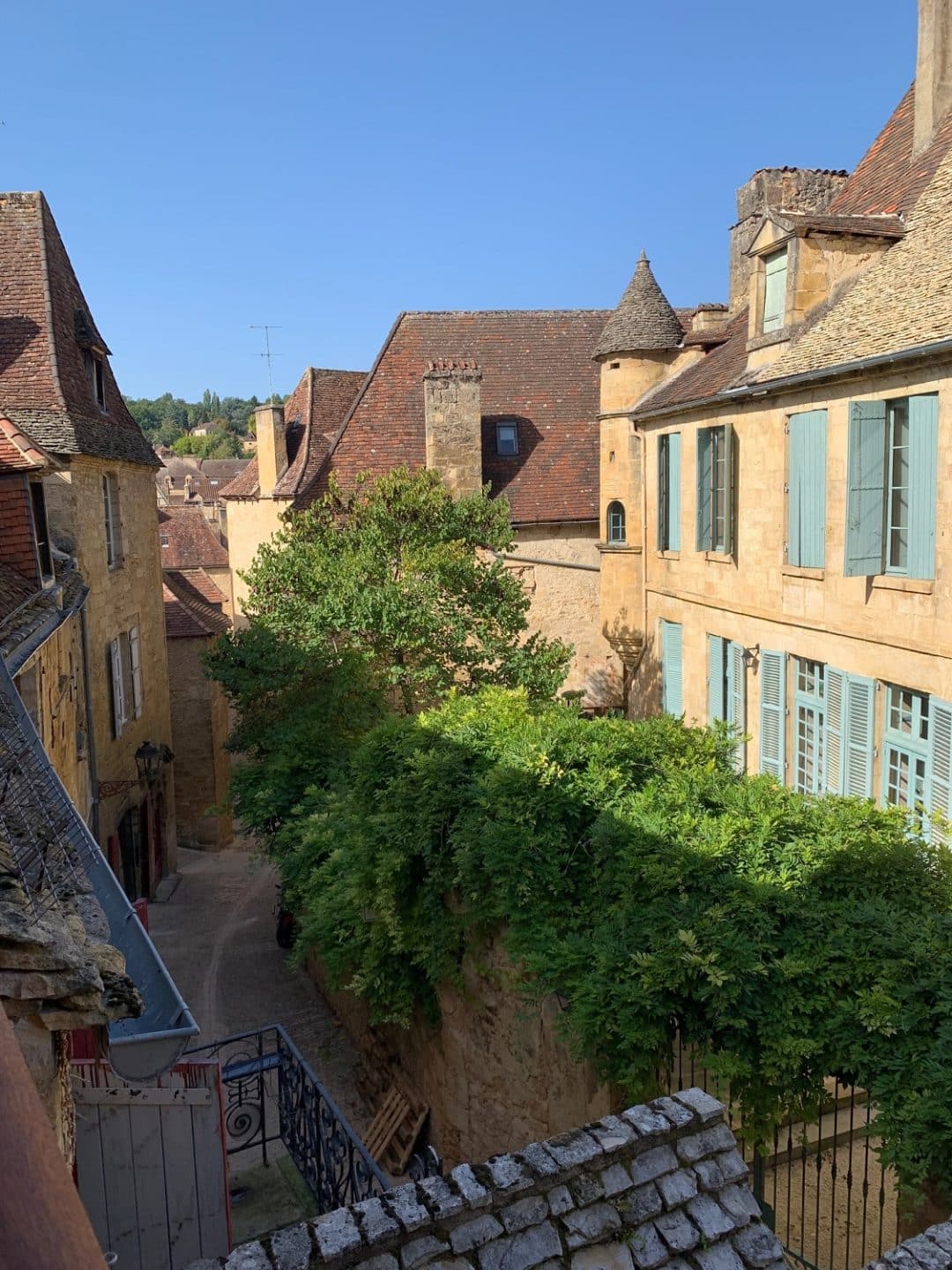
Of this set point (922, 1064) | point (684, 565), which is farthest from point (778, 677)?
point (922, 1064)

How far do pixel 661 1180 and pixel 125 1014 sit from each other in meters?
1.76

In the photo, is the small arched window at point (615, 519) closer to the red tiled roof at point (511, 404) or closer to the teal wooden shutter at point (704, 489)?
the red tiled roof at point (511, 404)

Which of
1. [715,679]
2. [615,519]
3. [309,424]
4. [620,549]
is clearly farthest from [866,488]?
[309,424]

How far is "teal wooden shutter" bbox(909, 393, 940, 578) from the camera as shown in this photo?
349 inches

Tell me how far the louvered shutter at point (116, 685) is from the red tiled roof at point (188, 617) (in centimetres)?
534

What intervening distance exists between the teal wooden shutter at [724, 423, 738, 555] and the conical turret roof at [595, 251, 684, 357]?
169 inches

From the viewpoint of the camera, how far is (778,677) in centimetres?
1180

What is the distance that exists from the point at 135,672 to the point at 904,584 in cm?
1152

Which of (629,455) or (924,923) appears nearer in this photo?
(924,923)

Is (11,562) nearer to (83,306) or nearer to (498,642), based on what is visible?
(498,642)

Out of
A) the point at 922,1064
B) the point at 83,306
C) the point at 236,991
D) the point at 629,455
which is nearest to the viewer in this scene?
the point at 922,1064

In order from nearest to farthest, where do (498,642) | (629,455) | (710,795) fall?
(710,795), (498,642), (629,455)

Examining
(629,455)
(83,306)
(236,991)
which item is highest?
(83,306)

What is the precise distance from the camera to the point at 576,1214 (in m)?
2.93
